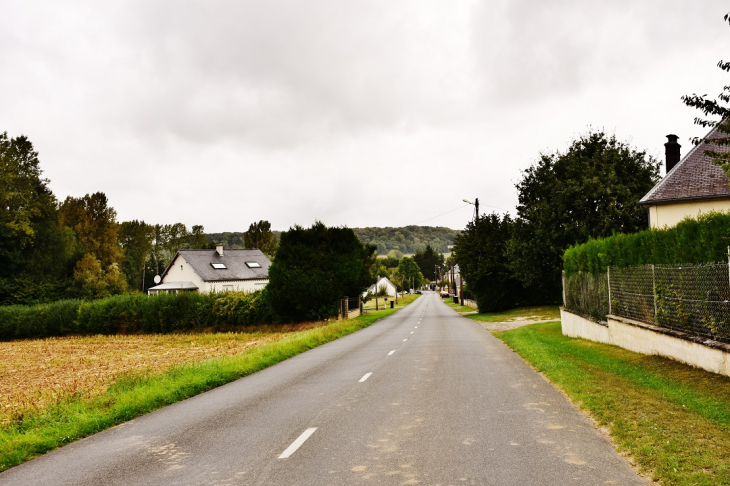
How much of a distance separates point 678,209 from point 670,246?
52.5 feet

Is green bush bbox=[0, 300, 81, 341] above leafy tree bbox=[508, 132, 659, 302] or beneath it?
beneath

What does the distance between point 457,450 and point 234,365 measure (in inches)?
417

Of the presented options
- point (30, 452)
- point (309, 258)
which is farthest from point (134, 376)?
point (309, 258)

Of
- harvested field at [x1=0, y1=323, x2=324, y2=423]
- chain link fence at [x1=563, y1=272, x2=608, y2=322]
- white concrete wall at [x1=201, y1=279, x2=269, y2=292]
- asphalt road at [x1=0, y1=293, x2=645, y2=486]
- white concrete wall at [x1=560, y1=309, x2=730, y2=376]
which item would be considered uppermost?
white concrete wall at [x1=201, y1=279, x2=269, y2=292]

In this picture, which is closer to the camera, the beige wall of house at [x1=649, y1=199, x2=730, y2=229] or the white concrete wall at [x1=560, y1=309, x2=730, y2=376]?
the white concrete wall at [x1=560, y1=309, x2=730, y2=376]

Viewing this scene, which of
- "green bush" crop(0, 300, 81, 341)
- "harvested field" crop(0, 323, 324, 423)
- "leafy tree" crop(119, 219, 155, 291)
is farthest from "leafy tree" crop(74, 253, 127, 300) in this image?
"leafy tree" crop(119, 219, 155, 291)

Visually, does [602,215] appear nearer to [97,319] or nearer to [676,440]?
[676,440]

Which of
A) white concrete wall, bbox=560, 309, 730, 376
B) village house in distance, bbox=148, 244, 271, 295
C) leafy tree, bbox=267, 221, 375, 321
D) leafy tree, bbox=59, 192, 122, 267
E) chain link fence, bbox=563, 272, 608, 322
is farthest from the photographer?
leafy tree, bbox=59, 192, 122, 267

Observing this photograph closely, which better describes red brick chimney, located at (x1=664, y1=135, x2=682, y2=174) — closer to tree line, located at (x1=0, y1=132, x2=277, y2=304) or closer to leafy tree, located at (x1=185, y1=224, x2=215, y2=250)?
tree line, located at (x1=0, y1=132, x2=277, y2=304)

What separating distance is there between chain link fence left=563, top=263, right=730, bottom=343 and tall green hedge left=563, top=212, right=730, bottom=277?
0.32m

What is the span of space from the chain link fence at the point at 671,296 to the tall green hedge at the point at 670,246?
32 cm

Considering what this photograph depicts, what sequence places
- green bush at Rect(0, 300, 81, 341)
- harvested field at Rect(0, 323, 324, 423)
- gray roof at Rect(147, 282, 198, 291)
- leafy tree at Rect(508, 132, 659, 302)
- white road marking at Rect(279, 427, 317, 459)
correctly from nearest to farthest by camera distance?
white road marking at Rect(279, 427, 317, 459) → harvested field at Rect(0, 323, 324, 423) → leafy tree at Rect(508, 132, 659, 302) → green bush at Rect(0, 300, 81, 341) → gray roof at Rect(147, 282, 198, 291)

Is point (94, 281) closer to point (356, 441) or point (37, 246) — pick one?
point (37, 246)

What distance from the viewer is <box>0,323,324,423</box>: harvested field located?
43.1 feet
